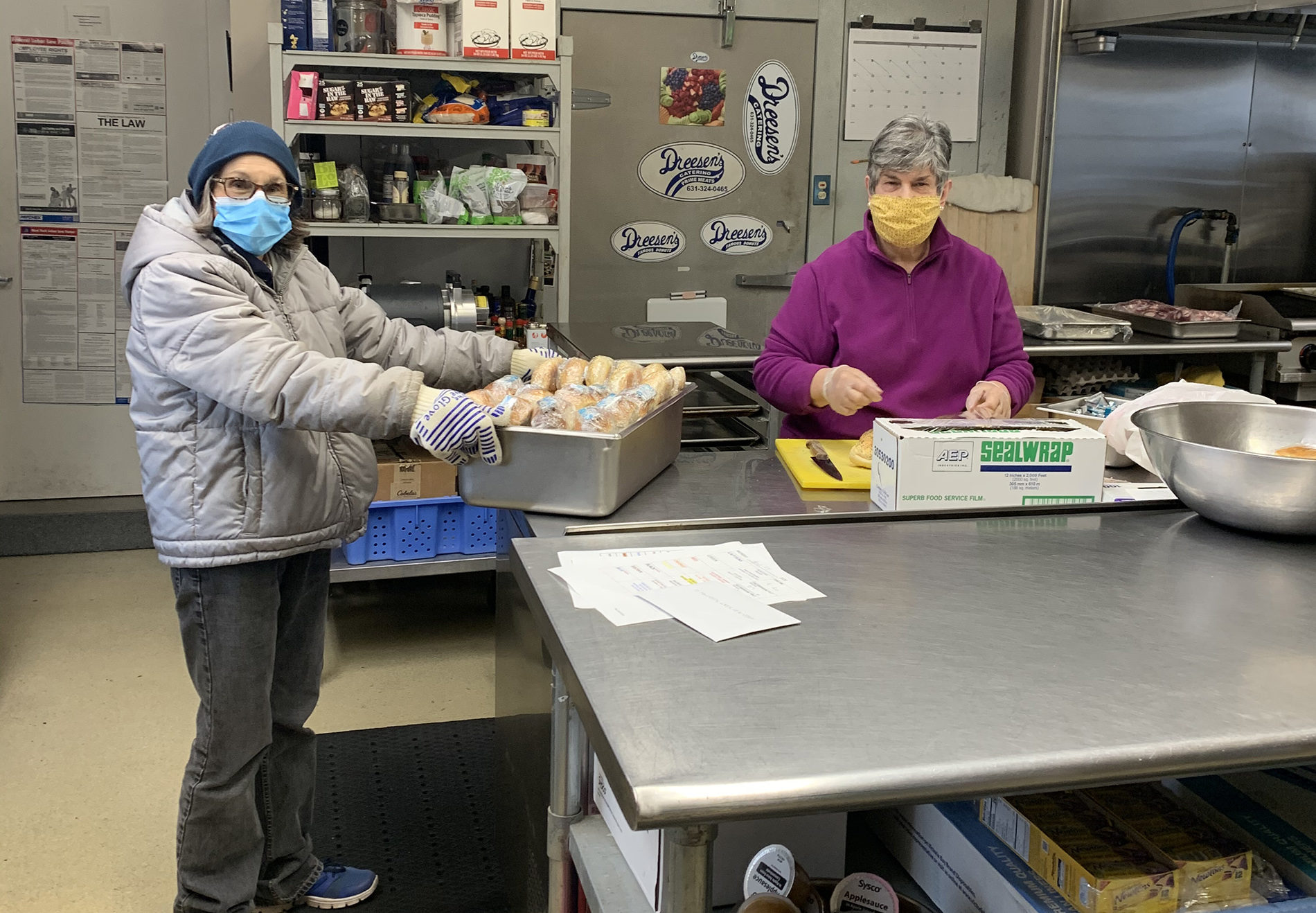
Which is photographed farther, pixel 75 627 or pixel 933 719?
pixel 75 627

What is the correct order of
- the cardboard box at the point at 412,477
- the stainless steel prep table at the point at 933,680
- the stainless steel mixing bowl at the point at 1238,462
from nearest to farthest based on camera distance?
the stainless steel prep table at the point at 933,680 < the stainless steel mixing bowl at the point at 1238,462 < the cardboard box at the point at 412,477

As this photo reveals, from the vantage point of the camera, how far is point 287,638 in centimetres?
247

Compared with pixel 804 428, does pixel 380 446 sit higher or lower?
lower

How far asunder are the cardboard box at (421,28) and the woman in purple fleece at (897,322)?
1.67 meters

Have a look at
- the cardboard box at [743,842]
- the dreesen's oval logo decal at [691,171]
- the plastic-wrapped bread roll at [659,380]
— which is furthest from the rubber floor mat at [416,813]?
the dreesen's oval logo decal at [691,171]

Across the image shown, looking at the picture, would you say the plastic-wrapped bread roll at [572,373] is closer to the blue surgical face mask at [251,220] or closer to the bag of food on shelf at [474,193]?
the blue surgical face mask at [251,220]

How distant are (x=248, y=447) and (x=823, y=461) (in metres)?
1.06

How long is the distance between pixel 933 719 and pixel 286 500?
54.9 inches

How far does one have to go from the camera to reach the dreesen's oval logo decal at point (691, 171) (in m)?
4.99

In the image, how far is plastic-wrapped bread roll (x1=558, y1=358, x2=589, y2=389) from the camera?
2289mm

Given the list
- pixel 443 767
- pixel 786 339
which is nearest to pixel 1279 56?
pixel 786 339

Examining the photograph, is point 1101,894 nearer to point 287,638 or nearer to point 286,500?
point 286,500

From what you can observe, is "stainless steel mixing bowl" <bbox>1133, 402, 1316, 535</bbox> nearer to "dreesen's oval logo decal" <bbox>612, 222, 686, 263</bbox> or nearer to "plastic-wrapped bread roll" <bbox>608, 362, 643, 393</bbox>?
"plastic-wrapped bread roll" <bbox>608, 362, 643, 393</bbox>

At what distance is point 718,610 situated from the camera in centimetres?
152
